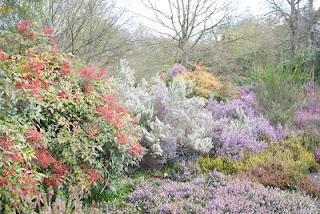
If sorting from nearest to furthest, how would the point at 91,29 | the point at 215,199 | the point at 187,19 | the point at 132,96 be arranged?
the point at 215,199 < the point at 132,96 < the point at 91,29 < the point at 187,19

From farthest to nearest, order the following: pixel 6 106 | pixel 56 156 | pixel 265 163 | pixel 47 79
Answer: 1. pixel 265 163
2. pixel 47 79
3. pixel 56 156
4. pixel 6 106

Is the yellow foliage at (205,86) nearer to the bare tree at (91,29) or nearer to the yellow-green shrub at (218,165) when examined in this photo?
the bare tree at (91,29)

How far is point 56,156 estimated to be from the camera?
3857 millimetres

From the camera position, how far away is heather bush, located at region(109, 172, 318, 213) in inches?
147

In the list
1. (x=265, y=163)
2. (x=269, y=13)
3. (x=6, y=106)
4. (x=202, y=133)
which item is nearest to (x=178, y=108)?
(x=202, y=133)

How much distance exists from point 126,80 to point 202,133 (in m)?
1.80

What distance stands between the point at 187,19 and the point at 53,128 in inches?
435

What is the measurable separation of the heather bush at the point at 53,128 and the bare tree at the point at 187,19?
9.81m

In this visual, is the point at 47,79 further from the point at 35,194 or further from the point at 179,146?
the point at 179,146

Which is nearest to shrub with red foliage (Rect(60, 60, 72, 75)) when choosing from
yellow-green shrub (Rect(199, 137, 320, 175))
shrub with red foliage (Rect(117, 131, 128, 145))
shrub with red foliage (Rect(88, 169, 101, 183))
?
shrub with red foliage (Rect(117, 131, 128, 145))

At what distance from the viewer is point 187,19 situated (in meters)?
14.0

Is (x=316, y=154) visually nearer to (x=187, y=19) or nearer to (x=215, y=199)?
(x=215, y=199)

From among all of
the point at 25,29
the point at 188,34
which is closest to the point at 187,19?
the point at 188,34

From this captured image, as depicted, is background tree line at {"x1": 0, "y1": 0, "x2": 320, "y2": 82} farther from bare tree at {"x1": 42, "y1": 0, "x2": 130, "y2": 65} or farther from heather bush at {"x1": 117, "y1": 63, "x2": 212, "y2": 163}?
heather bush at {"x1": 117, "y1": 63, "x2": 212, "y2": 163}
